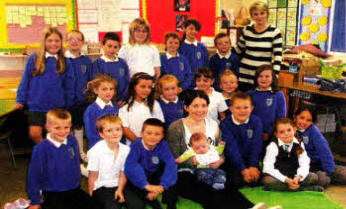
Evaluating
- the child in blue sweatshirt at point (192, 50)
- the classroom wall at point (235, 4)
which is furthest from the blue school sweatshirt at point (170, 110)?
the classroom wall at point (235, 4)

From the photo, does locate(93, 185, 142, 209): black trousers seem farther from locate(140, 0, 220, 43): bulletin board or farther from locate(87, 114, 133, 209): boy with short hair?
locate(140, 0, 220, 43): bulletin board

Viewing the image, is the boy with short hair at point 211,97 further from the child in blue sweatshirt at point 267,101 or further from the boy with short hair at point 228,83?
the child in blue sweatshirt at point 267,101

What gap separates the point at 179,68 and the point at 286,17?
321 centimetres

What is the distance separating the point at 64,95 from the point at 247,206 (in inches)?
69.4

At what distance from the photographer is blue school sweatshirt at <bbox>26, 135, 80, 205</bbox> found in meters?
2.23

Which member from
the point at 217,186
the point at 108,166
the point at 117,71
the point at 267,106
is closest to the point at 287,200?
the point at 217,186

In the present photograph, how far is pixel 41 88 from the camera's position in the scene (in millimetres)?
2977

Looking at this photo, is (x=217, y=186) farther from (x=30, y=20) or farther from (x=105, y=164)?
(x=30, y=20)

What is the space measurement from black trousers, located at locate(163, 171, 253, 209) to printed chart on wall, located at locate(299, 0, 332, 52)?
145 inches

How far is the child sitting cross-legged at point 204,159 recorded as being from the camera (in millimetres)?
2621

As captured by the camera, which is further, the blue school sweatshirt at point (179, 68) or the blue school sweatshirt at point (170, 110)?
the blue school sweatshirt at point (179, 68)

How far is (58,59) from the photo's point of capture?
3.06 meters

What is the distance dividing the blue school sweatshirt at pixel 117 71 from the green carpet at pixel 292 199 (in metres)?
1.41

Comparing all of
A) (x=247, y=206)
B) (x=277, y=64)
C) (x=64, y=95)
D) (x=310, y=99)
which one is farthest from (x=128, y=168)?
(x=310, y=99)
